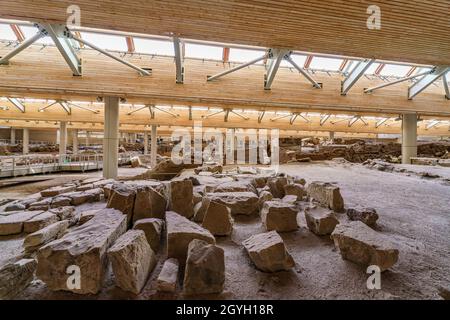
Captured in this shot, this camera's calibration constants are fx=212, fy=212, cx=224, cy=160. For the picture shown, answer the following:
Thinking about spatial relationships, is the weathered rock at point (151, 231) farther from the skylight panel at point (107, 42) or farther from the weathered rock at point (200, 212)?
the skylight panel at point (107, 42)

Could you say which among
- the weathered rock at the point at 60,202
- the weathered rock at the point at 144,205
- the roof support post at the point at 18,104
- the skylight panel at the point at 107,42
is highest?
the skylight panel at the point at 107,42

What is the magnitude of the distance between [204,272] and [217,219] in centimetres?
99

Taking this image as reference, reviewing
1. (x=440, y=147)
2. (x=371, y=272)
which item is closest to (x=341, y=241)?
(x=371, y=272)

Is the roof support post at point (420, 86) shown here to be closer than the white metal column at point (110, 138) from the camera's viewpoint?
No

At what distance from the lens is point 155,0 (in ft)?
11.7

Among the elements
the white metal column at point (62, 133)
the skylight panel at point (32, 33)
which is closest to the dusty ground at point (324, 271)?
the skylight panel at point (32, 33)

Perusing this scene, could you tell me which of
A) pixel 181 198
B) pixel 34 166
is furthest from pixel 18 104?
pixel 181 198

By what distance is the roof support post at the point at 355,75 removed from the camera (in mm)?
8578

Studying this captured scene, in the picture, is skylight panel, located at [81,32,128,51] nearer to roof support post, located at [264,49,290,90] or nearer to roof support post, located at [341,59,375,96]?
roof support post, located at [264,49,290,90]

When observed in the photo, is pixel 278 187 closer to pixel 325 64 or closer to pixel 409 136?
pixel 325 64

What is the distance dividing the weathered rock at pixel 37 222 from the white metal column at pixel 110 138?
6.47m

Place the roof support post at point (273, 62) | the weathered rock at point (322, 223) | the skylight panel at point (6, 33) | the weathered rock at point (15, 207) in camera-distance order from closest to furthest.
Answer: the weathered rock at point (322, 223)
the weathered rock at point (15, 207)
the roof support post at point (273, 62)
the skylight panel at point (6, 33)

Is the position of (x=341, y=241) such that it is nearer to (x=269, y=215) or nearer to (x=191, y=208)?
(x=269, y=215)

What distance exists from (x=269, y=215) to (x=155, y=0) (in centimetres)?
391
